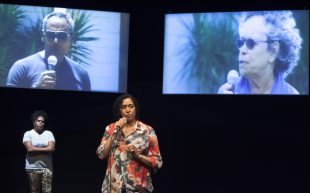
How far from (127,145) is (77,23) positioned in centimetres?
458

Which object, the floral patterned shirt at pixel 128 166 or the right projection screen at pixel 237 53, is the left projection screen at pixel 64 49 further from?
the floral patterned shirt at pixel 128 166

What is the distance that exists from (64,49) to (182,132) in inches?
70.1

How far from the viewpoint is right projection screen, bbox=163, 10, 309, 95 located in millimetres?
6742

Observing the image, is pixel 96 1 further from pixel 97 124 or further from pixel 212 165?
pixel 212 165

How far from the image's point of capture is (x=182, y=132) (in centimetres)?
708

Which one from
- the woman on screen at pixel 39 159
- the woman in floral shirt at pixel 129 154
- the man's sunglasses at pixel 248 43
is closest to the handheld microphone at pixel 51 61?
the woman on screen at pixel 39 159

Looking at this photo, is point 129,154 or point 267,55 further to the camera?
point 267,55

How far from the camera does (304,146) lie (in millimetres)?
6773

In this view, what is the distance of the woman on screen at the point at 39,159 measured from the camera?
5270mm

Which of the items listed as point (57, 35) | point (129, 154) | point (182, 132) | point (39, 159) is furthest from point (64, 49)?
point (129, 154)

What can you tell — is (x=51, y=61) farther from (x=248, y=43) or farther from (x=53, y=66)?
(x=248, y=43)

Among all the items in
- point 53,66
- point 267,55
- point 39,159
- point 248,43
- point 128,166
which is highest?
point 248,43

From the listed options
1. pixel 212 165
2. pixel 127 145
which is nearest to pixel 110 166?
pixel 127 145

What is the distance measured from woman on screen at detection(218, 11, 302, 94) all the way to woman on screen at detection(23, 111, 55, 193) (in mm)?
2427
